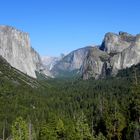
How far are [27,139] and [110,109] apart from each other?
94.2ft

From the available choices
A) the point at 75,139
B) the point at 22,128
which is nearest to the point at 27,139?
the point at 22,128

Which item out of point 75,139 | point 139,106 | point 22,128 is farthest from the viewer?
point 22,128

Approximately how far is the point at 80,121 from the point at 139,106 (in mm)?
26853

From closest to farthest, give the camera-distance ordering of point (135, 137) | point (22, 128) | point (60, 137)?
1. point (135, 137)
2. point (60, 137)
3. point (22, 128)

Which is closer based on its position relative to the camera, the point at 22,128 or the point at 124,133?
the point at 124,133

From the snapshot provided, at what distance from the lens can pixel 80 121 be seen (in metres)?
141

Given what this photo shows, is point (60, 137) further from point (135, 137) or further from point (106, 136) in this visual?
point (135, 137)

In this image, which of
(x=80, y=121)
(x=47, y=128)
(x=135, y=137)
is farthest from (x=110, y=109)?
(x=135, y=137)

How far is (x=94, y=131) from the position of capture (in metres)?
154

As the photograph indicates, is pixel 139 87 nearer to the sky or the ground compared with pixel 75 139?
nearer to the sky

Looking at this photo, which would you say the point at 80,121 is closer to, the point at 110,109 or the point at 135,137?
the point at 110,109

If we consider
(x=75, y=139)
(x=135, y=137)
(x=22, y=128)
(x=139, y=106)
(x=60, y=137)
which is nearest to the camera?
(x=135, y=137)

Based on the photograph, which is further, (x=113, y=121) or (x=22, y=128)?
(x=22, y=128)

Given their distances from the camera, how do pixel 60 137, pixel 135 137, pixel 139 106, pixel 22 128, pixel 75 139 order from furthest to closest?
pixel 22 128
pixel 60 137
pixel 75 139
pixel 139 106
pixel 135 137
